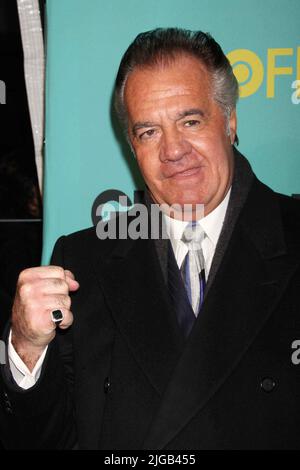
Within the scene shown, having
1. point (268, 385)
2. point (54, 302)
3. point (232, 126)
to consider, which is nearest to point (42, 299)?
point (54, 302)

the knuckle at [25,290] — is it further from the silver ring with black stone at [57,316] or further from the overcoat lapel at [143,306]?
the overcoat lapel at [143,306]

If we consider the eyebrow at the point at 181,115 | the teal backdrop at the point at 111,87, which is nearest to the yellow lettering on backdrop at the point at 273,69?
the teal backdrop at the point at 111,87

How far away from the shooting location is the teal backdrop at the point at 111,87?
4.60 feet

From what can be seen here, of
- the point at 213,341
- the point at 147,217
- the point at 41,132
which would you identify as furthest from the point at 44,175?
the point at 213,341

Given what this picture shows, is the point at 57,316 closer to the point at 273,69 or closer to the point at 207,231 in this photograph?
the point at 207,231

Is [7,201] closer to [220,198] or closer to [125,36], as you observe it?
[125,36]

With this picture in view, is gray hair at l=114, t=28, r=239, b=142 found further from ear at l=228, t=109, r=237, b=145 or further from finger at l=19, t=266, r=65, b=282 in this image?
finger at l=19, t=266, r=65, b=282

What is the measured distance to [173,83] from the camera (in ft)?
3.90

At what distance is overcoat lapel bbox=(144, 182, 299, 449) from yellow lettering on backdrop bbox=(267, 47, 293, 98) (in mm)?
396

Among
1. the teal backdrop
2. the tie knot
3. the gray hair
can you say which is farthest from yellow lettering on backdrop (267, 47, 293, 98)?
the tie knot

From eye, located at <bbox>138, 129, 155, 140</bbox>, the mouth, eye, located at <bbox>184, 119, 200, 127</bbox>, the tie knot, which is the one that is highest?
eye, located at <bbox>184, 119, 200, 127</bbox>

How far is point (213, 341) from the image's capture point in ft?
3.61

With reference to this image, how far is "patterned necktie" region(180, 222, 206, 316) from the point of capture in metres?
1.20
